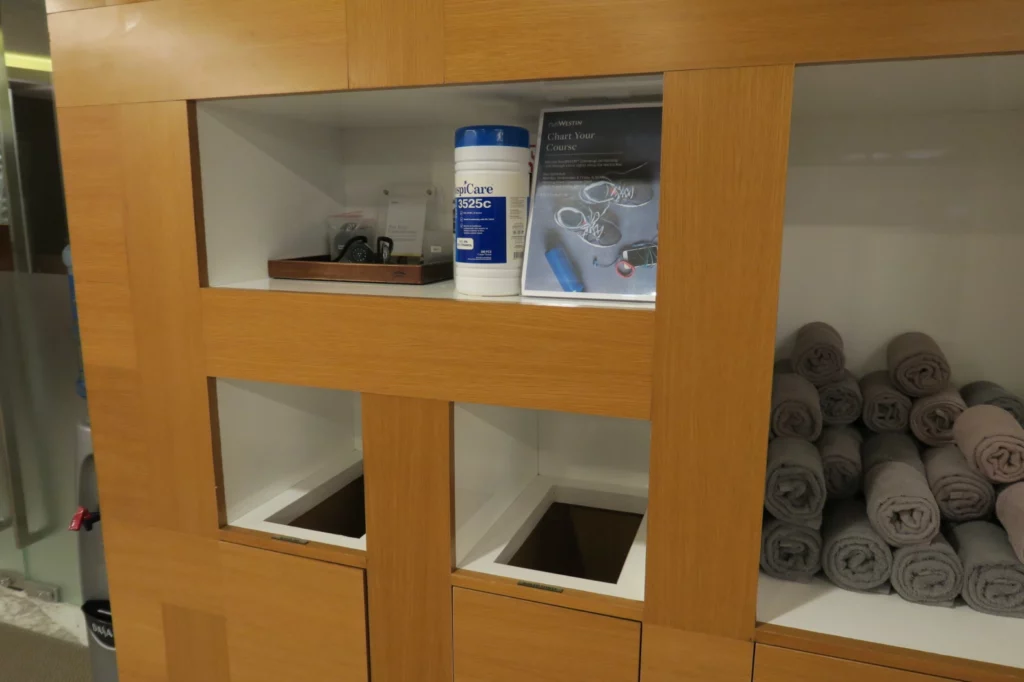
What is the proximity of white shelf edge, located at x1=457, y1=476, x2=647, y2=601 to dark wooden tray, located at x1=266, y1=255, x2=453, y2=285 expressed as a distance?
1.29ft

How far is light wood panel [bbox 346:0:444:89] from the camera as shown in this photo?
845mm

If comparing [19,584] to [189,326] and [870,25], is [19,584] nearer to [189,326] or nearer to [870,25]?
[189,326]

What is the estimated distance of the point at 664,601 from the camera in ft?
2.77

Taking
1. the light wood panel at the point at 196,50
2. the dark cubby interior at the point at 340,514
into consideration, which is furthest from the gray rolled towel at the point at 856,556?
the light wood panel at the point at 196,50

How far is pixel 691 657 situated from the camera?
844mm

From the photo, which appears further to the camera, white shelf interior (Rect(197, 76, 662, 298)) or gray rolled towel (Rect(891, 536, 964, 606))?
white shelf interior (Rect(197, 76, 662, 298))

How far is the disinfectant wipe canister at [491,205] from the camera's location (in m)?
0.91

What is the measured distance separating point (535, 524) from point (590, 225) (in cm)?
50

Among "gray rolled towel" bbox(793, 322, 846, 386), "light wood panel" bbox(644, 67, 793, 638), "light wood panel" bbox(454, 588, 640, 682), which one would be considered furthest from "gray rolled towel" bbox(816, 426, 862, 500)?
"light wood panel" bbox(454, 588, 640, 682)

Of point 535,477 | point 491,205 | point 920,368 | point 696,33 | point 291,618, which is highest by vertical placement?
point 696,33

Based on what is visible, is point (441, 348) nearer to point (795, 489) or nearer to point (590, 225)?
point (590, 225)

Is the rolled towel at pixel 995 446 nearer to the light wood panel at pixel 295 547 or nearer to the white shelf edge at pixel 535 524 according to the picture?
the white shelf edge at pixel 535 524

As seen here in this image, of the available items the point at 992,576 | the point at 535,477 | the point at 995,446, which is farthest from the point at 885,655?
the point at 535,477

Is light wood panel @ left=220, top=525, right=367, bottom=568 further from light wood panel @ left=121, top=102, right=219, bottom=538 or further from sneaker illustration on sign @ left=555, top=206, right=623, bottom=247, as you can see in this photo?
sneaker illustration on sign @ left=555, top=206, right=623, bottom=247
